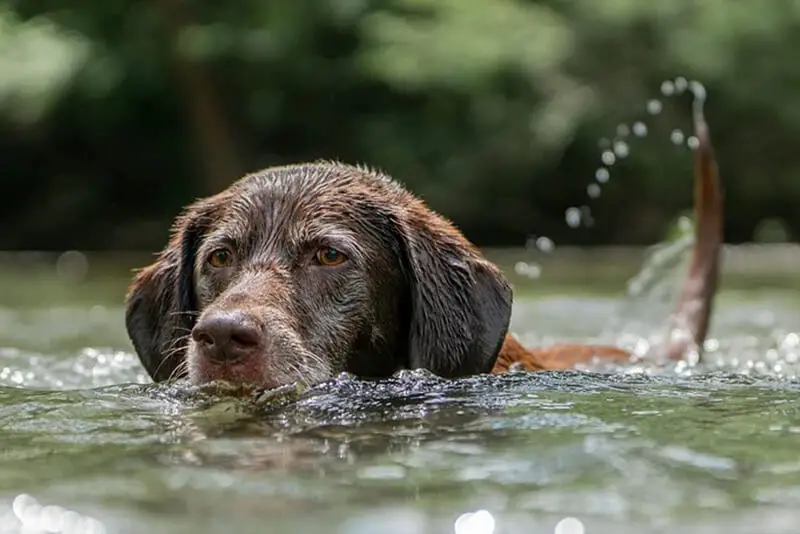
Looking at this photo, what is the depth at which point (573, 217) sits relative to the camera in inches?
831

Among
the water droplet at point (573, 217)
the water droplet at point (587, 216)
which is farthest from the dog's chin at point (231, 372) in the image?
the water droplet at point (587, 216)

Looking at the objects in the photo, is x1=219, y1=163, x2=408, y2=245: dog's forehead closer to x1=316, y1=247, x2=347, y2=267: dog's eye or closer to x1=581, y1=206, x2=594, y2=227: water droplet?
x1=316, y1=247, x2=347, y2=267: dog's eye

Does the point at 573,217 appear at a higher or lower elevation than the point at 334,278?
lower

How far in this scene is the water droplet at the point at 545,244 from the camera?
18.8 meters

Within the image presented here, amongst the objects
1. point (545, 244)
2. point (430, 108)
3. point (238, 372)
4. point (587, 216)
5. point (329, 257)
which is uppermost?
point (430, 108)

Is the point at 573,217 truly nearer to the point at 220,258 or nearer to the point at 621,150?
the point at 621,150

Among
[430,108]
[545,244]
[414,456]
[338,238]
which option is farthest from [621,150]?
[414,456]

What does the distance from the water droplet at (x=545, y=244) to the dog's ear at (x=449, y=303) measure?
13898 millimetres

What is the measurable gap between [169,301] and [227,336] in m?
1.16

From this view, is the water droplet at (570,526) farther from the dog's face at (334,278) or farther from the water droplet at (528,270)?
the water droplet at (528,270)

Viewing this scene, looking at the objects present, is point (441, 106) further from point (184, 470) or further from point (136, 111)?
point (184, 470)

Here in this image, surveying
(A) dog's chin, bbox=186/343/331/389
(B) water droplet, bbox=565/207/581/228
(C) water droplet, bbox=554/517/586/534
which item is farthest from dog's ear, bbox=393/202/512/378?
(B) water droplet, bbox=565/207/581/228

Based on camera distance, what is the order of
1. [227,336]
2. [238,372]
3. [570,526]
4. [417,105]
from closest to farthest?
[570,526]
[227,336]
[238,372]
[417,105]

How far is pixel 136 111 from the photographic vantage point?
23.4m
